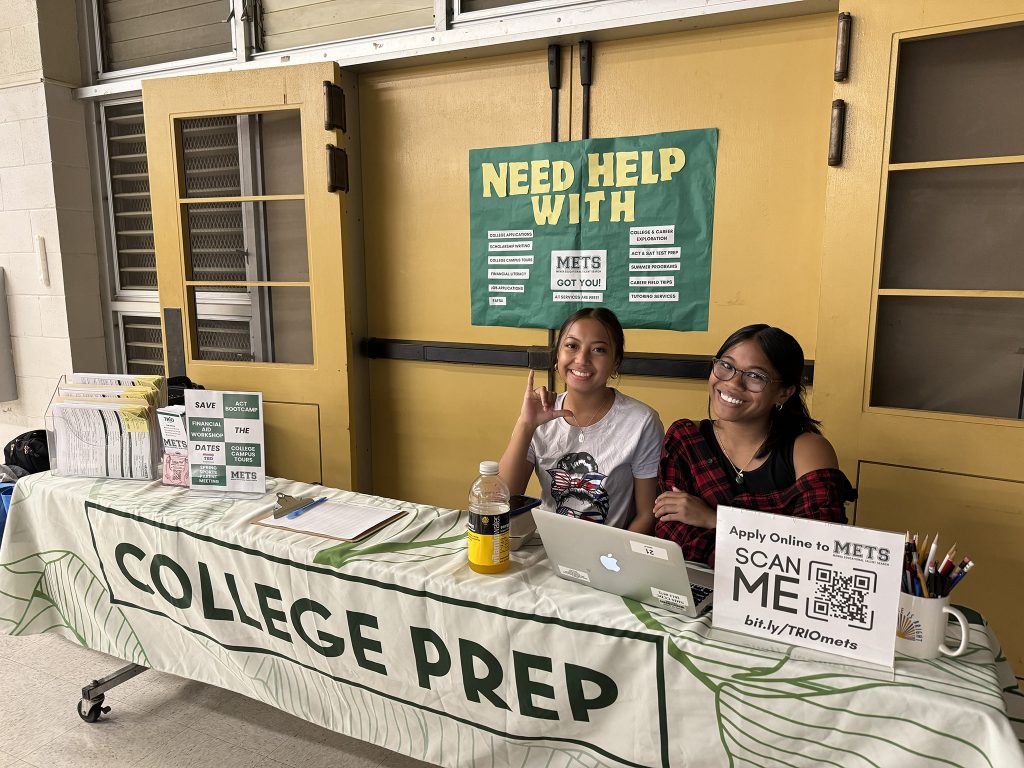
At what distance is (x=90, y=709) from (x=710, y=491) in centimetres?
187

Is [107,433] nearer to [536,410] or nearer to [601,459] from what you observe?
[536,410]

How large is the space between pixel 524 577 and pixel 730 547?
1.39ft

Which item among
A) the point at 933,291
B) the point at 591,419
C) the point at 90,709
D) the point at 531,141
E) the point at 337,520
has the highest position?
the point at 531,141

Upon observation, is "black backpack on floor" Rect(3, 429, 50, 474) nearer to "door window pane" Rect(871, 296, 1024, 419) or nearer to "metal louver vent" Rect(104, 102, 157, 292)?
"metal louver vent" Rect(104, 102, 157, 292)

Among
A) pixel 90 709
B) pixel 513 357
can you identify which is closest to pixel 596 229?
pixel 513 357

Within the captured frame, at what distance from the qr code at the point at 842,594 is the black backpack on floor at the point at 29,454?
120 inches

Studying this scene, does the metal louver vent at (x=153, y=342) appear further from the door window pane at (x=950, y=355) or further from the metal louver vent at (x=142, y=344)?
the door window pane at (x=950, y=355)

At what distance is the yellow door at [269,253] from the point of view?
8.92 ft

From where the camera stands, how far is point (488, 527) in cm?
134

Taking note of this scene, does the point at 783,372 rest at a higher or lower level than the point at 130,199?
lower

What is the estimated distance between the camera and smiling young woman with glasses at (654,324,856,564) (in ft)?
4.80

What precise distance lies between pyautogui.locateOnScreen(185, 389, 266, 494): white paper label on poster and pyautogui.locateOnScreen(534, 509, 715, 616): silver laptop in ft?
3.02

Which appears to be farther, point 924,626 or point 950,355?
point 950,355

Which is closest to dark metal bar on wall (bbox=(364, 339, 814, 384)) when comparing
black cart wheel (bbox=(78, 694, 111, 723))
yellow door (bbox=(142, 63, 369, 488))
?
yellow door (bbox=(142, 63, 369, 488))
